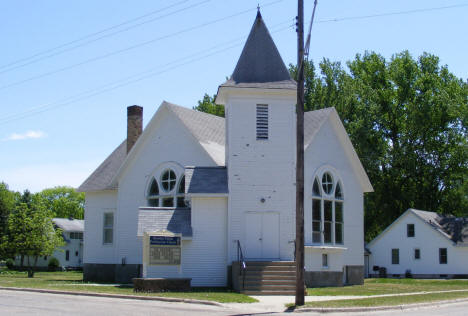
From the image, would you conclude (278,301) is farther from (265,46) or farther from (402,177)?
(402,177)

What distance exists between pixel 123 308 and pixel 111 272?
54.8ft

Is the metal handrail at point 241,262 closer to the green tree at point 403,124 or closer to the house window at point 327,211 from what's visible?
the house window at point 327,211

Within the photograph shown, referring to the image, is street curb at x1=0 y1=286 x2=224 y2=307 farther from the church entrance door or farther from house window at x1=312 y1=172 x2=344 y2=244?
house window at x1=312 y1=172 x2=344 y2=244

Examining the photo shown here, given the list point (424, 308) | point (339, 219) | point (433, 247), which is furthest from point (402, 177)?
point (424, 308)

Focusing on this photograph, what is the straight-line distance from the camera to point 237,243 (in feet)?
85.9

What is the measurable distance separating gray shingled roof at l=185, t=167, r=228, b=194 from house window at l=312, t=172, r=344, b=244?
15.9ft

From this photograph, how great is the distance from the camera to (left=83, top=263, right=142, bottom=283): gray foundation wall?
30.8 meters

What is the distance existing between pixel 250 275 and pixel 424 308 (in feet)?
25.2

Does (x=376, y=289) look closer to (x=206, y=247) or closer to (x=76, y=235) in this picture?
(x=206, y=247)

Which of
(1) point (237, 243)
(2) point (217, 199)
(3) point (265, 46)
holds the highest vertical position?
(3) point (265, 46)

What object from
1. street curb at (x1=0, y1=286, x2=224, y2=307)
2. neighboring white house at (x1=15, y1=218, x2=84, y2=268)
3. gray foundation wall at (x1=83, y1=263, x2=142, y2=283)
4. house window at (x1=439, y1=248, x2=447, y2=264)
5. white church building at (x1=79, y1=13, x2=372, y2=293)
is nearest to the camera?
street curb at (x1=0, y1=286, x2=224, y2=307)

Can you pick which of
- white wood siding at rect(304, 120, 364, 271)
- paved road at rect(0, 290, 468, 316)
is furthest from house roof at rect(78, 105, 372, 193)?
paved road at rect(0, 290, 468, 316)

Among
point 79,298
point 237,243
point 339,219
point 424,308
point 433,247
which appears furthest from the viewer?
point 433,247

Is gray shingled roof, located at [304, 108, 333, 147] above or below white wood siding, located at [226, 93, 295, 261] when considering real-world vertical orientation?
above
